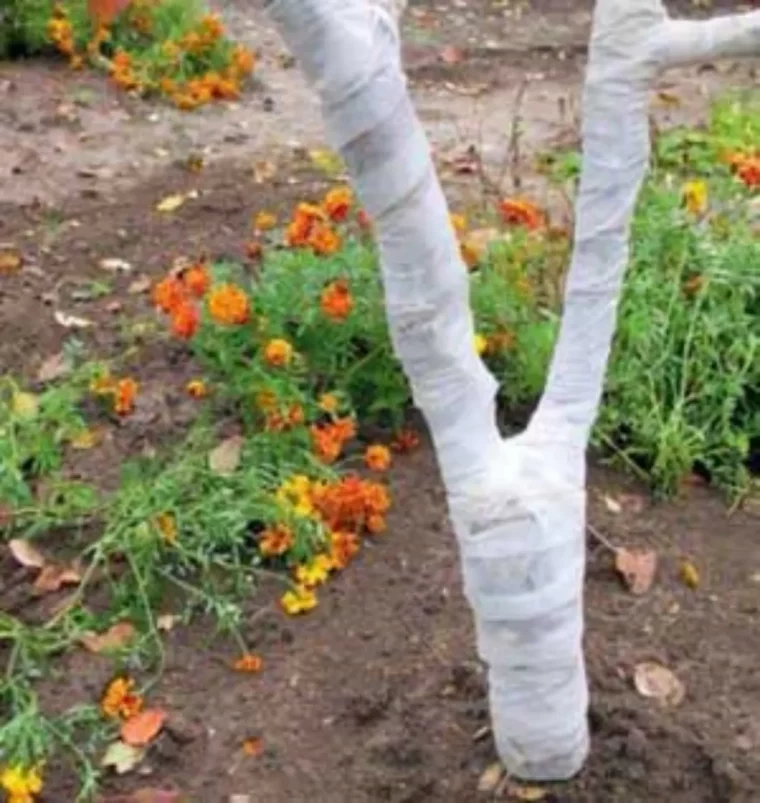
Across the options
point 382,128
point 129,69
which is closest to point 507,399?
point 382,128

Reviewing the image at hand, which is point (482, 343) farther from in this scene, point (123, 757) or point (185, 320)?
point (123, 757)

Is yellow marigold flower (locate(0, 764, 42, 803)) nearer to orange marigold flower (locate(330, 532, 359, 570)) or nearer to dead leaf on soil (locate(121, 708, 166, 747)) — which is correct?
dead leaf on soil (locate(121, 708, 166, 747))

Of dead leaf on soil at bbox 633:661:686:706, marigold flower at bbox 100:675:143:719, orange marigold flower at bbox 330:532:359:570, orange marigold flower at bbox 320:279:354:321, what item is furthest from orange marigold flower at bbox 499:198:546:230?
marigold flower at bbox 100:675:143:719

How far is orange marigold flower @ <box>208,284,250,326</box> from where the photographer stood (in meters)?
4.03

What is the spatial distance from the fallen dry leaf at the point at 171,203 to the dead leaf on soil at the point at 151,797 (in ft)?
8.32

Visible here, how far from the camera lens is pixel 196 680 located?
3553 millimetres

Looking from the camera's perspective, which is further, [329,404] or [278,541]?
[329,404]

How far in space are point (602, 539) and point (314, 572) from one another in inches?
19.8

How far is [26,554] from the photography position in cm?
383

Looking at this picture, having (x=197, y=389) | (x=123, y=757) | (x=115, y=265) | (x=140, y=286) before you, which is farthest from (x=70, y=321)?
(x=123, y=757)

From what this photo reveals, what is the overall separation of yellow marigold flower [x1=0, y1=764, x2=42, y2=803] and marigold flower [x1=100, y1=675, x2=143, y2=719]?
0.17m

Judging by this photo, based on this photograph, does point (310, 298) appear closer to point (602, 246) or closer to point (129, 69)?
point (602, 246)

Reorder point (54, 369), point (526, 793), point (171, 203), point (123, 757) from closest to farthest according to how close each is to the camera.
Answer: point (526, 793), point (123, 757), point (54, 369), point (171, 203)

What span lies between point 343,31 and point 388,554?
1.38 meters
